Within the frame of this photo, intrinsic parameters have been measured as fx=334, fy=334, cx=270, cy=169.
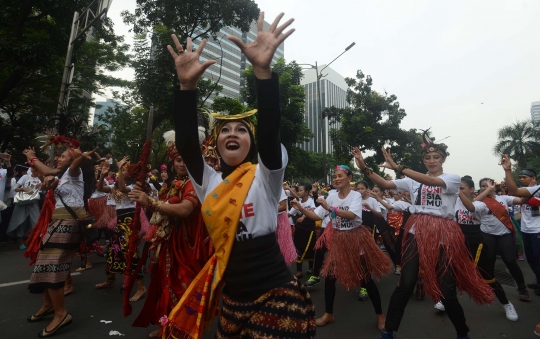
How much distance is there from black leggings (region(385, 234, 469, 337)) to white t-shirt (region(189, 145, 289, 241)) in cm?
221

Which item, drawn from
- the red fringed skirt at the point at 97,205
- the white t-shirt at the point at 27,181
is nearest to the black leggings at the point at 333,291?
the red fringed skirt at the point at 97,205

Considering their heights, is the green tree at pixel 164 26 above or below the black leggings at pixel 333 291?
above

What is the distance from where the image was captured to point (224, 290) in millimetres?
1839

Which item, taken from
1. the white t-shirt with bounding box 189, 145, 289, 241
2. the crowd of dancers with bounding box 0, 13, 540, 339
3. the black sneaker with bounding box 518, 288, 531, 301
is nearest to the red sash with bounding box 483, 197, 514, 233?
the crowd of dancers with bounding box 0, 13, 540, 339

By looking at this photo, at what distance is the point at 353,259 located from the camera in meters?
4.35

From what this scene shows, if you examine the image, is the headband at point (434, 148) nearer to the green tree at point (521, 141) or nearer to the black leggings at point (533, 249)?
the black leggings at point (533, 249)

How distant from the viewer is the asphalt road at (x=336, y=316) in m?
3.82

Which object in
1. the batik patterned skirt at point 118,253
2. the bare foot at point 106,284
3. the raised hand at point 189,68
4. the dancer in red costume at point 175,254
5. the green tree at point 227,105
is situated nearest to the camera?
the raised hand at point 189,68

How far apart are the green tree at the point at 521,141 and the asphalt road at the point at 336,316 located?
1329 inches

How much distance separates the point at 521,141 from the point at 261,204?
39.8 m

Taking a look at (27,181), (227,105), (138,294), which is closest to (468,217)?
(138,294)

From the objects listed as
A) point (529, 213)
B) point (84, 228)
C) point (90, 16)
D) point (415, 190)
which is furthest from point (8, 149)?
point (529, 213)

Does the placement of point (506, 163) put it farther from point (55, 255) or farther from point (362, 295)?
point (55, 255)

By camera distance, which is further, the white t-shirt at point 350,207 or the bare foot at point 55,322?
the white t-shirt at point 350,207
